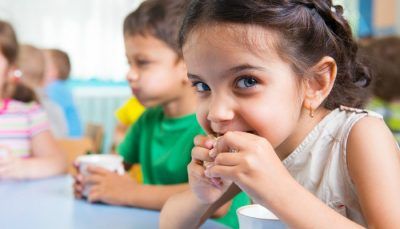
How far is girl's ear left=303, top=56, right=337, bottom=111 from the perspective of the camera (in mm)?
750

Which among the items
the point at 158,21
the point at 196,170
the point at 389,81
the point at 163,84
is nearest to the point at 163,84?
the point at 163,84

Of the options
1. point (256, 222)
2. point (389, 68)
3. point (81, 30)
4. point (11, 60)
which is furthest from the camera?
point (81, 30)

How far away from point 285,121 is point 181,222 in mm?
248

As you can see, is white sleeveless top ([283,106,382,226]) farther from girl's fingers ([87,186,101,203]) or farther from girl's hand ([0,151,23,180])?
girl's hand ([0,151,23,180])

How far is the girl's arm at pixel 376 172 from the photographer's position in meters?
0.66

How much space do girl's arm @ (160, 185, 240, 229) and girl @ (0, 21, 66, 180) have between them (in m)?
0.62

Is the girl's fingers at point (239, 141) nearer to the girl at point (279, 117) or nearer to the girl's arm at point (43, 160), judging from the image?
the girl at point (279, 117)

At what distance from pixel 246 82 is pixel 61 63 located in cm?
307

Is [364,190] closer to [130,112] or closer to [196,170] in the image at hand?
[196,170]

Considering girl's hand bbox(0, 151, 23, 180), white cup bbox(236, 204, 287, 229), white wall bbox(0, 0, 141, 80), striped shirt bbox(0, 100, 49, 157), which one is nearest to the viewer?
white cup bbox(236, 204, 287, 229)

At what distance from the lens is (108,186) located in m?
1.03

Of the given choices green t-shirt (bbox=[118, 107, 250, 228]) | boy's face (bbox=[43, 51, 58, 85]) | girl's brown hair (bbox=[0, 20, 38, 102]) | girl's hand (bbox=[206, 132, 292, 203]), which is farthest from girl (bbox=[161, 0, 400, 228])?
boy's face (bbox=[43, 51, 58, 85])

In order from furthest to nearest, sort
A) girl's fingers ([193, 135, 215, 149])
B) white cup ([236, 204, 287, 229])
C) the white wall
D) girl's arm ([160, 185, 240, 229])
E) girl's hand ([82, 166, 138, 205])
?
the white wall → girl's hand ([82, 166, 138, 205]) → girl's arm ([160, 185, 240, 229]) → girl's fingers ([193, 135, 215, 149]) → white cup ([236, 204, 287, 229])

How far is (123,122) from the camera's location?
2.17 metres
